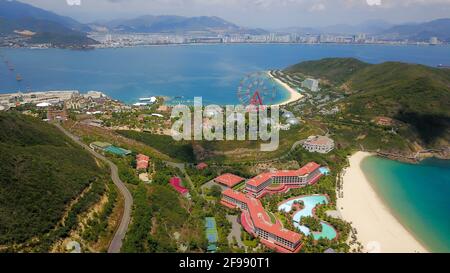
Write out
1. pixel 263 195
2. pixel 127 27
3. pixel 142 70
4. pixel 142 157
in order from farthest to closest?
pixel 127 27 → pixel 142 70 → pixel 142 157 → pixel 263 195

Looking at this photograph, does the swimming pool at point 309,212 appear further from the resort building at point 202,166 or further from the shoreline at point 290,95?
the shoreline at point 290,95

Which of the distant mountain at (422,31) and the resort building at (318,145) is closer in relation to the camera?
the resort building at (318,145)

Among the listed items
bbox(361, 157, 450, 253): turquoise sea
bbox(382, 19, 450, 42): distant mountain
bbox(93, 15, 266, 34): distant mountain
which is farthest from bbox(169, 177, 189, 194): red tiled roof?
bbox(93, 15, 266, 34): distant mountain

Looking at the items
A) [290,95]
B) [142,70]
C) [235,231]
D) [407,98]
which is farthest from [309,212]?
[142,70]

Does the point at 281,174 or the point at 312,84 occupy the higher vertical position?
the point at 312,84

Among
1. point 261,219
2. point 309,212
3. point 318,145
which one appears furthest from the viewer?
point 318,145

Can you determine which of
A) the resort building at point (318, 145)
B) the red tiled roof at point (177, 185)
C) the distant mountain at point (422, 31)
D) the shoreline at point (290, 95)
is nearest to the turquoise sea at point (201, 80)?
the shoreline at point (290, 95)

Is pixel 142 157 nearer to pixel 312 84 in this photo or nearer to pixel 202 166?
pixel 202 166
